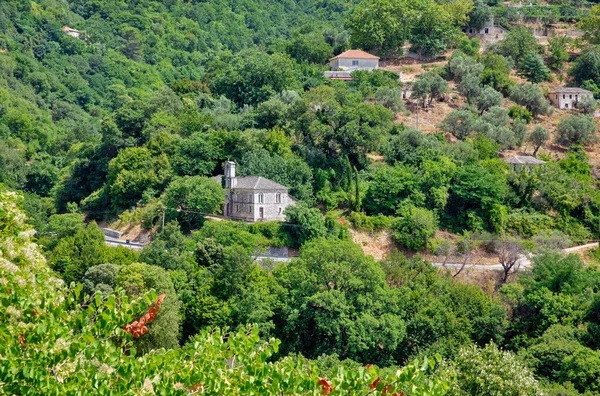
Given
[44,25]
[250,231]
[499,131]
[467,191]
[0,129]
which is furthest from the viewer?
[44,25]

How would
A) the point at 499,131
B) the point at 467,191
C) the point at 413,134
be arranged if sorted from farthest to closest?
the point at 499,131 → the point at 413,134 → the point at 467,191

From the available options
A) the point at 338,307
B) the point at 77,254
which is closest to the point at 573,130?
the point at 338,307

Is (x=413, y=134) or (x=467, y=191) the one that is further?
(x=413, y=134)

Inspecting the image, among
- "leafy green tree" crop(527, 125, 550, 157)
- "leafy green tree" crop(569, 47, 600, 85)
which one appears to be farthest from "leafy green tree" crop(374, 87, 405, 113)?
"leafy green tree" crop(569, 47, 600, 85)

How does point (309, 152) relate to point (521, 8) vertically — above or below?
below

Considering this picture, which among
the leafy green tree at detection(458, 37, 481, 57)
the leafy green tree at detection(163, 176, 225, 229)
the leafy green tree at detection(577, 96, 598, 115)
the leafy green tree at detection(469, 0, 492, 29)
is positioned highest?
the leafy green tree at detection(469, 0, 492, 29)

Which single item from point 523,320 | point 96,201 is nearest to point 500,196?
point 523,320

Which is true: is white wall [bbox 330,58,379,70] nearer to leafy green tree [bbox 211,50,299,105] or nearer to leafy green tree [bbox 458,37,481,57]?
leafy green tree [bbox 211,50,299,105]

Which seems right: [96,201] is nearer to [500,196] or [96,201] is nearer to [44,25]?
[500,196]
